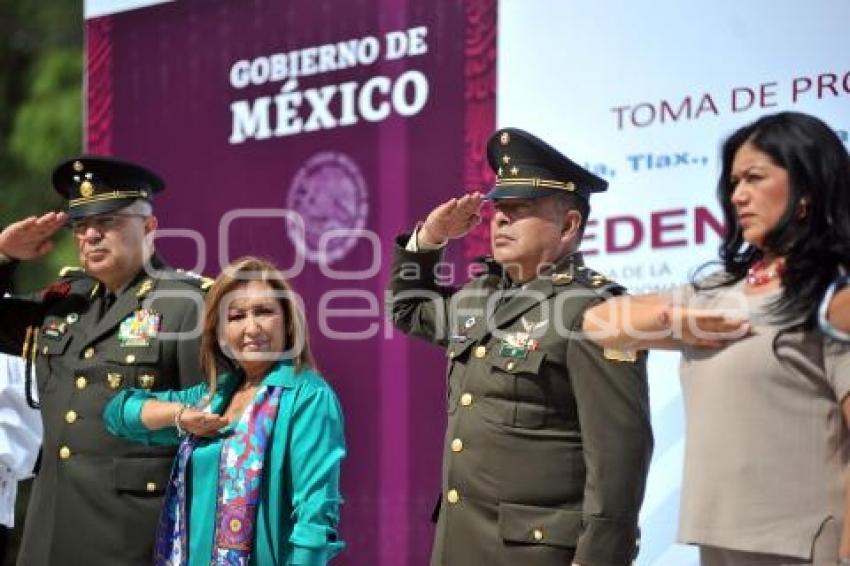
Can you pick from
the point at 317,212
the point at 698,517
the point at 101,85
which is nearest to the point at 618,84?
the point at 317,212

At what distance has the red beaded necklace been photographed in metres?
2.76

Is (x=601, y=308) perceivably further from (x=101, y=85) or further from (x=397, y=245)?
(x=101, y=85)

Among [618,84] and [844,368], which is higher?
[618,84]

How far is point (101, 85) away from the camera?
590 centimetres

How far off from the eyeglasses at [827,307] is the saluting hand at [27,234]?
2.34 metres

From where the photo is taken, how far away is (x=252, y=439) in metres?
3.66

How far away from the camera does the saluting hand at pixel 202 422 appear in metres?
3.69

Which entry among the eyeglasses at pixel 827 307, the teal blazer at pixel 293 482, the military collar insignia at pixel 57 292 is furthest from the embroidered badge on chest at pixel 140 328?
the eyeglasses at pixel 827 307

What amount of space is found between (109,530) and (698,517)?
72.0 inches

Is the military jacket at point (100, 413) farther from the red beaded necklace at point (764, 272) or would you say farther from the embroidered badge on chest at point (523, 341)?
the red beaded necklace at point (764, 272)

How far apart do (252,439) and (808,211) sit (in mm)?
1480

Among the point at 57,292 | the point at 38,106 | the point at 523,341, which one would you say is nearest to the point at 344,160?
the point at 57,292

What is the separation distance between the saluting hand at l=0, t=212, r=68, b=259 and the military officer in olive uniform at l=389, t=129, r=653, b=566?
117cm

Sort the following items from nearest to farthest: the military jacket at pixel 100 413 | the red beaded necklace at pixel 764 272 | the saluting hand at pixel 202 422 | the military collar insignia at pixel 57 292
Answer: the red beaded necklace at pixel 764 272 → the saluting hand at pixel 202 422 → the military jacket at pixel 100 413 → the military collar insignia at pixel 57 292
